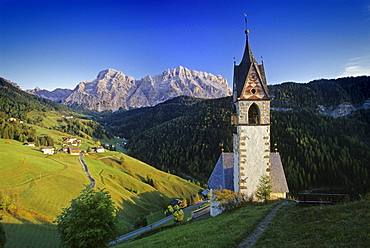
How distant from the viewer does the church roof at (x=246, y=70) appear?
2736 centimetres

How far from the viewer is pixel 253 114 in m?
27.9

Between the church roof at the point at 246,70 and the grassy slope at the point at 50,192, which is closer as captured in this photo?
the church roof at the point at 246,70

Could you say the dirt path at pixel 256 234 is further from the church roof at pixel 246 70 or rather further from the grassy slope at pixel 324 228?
the church roof at pixel 246 70

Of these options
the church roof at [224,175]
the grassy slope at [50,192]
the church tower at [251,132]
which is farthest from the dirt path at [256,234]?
the grassy slope at [50,192]

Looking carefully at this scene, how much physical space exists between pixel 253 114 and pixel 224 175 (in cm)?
997

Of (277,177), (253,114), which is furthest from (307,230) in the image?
(253,114)

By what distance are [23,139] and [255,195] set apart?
15638cm

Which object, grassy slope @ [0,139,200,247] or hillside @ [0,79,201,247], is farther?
hillside @ [0,79,201,247]

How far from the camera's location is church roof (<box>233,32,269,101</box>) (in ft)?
89.8

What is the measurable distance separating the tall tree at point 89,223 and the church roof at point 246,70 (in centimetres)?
2074

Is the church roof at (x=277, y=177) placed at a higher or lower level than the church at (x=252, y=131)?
lower

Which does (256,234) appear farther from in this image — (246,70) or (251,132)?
(246,70)

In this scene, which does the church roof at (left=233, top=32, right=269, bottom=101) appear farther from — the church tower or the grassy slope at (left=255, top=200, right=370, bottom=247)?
the grassy slope at (left=255, top=200, right=370, bottom=247)

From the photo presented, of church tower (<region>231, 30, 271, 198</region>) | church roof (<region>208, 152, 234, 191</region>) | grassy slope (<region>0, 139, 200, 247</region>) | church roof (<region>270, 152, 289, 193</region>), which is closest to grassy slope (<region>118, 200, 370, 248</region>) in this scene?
church tower (<region>231, 30, 271, 198</region>)
